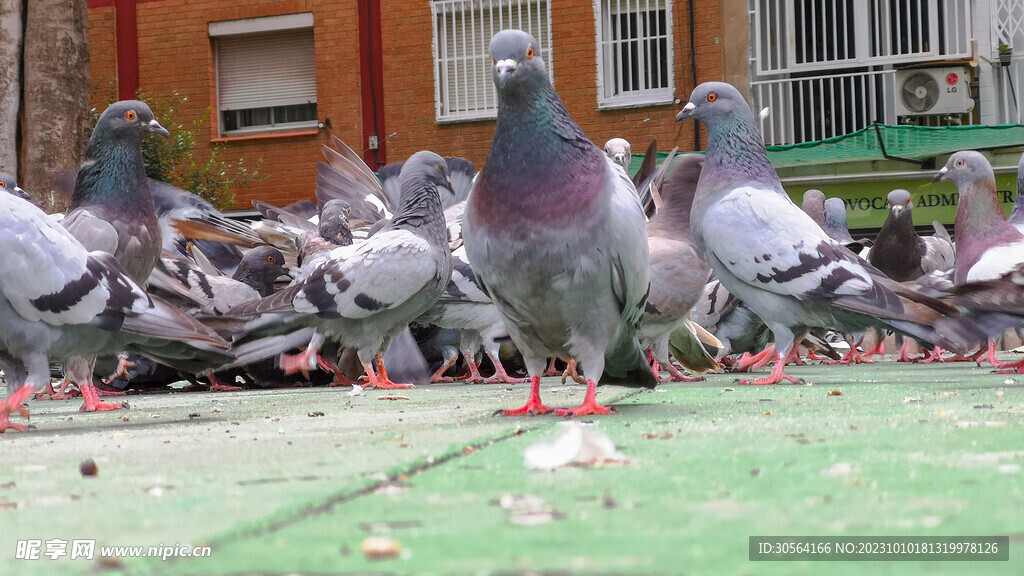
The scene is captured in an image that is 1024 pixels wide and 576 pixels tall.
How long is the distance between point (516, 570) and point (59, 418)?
3.77 m

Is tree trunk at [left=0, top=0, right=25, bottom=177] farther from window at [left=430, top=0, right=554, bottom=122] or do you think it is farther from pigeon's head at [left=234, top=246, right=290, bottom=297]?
window at [left=430, top=0, right=554, bottom=122]

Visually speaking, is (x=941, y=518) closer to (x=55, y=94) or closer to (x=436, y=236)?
(x=436, y=236)

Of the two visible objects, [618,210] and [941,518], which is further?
[618,210]

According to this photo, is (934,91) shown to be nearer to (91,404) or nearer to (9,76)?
(9,76)

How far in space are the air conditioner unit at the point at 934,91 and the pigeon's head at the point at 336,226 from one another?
9318mm

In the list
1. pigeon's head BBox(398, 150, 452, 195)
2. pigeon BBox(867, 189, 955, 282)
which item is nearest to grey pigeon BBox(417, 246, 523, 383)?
pigeon's head BBox(398, 150, 452, 195)

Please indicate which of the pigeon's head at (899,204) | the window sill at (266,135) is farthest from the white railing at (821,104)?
the window sill at (266,135)

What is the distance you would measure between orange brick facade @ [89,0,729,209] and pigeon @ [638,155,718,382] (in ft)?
30.2

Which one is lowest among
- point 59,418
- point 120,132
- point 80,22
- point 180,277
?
point 59,418

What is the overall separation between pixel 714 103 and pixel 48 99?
19.2ft

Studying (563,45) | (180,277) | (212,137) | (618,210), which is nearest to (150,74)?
(212,137)

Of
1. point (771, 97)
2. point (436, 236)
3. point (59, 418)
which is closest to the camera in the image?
point (59, 418)

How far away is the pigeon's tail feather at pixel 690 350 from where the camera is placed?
6.68 meters

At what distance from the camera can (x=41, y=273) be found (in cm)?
399
